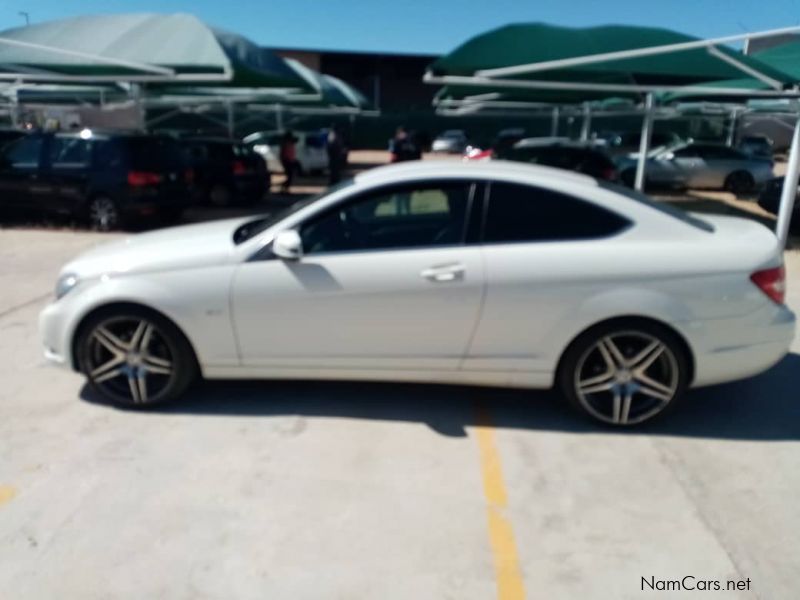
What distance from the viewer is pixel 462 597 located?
8.67 feet

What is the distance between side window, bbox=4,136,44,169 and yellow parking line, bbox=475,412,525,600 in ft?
32.6

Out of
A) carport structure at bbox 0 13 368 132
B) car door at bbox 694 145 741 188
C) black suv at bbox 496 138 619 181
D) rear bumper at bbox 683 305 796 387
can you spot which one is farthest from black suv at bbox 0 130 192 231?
car door at bbox 694 145 741 188

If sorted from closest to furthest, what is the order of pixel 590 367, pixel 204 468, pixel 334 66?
1. pixel 204 468
2. pixel 590 367
3. pixel 334 66

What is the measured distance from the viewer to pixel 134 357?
13.5ft

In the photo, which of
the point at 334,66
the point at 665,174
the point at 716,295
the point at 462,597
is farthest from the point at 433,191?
the point at 334,66

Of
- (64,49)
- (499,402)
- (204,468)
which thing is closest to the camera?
(204,468)

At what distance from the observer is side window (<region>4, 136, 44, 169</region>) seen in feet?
36.1

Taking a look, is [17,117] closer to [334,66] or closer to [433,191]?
[433,191]

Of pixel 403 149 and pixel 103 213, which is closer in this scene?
pixel 103 213

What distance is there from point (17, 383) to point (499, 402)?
10.8ft

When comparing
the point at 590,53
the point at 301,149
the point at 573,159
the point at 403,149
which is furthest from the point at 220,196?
the point at 590,53

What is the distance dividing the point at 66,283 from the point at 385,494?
238 centimetres

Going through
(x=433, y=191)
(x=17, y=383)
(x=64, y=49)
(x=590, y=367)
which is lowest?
(x=17, y=383)

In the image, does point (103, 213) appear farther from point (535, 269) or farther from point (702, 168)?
point (702, 168)
